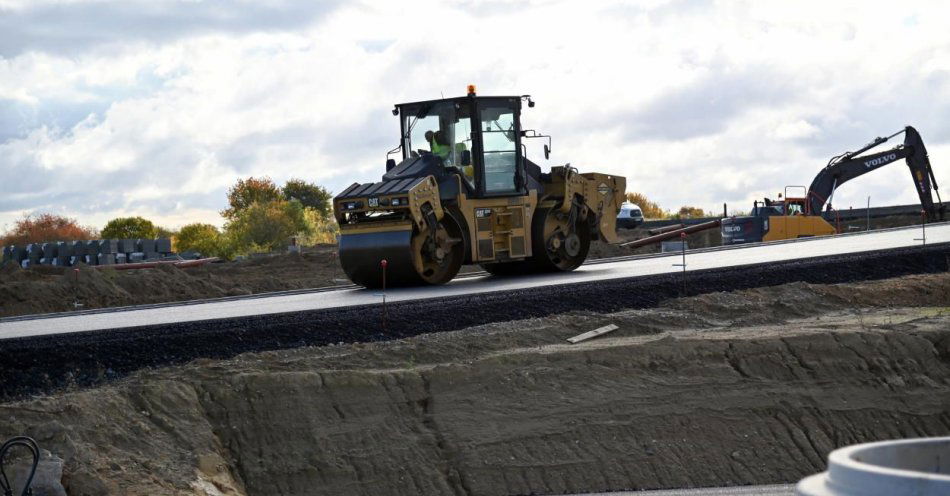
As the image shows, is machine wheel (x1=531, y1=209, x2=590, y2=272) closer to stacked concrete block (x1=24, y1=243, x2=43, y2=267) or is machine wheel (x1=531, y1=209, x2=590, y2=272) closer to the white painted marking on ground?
the white painted marking on ground

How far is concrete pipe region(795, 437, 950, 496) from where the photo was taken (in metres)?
3.43

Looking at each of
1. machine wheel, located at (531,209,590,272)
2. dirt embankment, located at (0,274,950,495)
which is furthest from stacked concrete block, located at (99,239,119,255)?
dirt embankment, located at (0,274,950,495)

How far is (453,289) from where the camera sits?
57.5ft

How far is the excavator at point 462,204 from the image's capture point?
725 inches

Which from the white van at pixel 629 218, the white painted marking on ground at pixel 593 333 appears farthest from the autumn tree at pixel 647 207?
the white painted marking on ground at pixel 593 333

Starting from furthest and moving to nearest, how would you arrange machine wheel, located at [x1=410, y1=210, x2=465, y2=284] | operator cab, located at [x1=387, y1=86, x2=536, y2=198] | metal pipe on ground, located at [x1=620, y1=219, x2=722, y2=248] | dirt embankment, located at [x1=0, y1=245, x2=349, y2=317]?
metal pipe on ground, located at [x1=620, y1=219, x2=722, y2=248] < dirt embankment, located at [x1=0, y1=245, x2=349, y2=317] < operator cab, located at [x1=387, y1=86, x2=536, y2=198] < machine wheel, located at [x1=410, y1=210, x2=465, y2=284]

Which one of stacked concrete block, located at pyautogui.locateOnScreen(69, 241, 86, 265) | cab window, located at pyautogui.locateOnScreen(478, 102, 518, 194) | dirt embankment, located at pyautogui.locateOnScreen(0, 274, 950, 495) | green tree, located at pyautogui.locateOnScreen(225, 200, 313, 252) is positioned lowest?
dirt embankment, located at pyautogui.locateOnScreen(0, 274, 950, 495)

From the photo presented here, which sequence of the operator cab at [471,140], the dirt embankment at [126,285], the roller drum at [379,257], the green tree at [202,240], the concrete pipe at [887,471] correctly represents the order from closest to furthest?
the concrete pipe at [887,471] < the roller drum at [379,257] < the operator cab at [471,140] < the dirt embankment at [126,285] < the green tree at [202,240]

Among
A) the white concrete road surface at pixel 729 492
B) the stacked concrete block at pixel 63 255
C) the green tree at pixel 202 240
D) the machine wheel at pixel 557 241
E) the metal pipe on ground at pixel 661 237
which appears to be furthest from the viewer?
the green tree at pixel 202 240

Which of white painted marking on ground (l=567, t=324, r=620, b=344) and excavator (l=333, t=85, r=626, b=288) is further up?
excavator (l=333, t=85, r=626, b=288)

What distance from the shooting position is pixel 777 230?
34.5 m

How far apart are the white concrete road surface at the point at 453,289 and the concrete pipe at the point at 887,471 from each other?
1076cm

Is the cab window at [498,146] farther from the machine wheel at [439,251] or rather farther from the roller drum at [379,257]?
the roller drum at [379,257]

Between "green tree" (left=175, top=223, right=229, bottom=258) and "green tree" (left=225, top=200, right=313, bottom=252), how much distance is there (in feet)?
1.78
